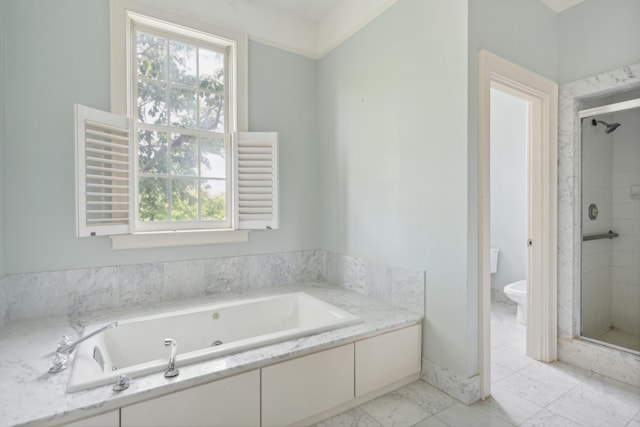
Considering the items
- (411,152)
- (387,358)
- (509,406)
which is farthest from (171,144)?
(509,406)

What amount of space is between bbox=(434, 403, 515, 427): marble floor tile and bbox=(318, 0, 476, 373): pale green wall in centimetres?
21

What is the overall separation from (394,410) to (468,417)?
0.40 m

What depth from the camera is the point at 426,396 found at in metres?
1.92

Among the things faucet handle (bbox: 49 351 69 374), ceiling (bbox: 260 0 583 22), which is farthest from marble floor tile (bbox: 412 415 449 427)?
ceiling (bbox: 260 0 583 22)

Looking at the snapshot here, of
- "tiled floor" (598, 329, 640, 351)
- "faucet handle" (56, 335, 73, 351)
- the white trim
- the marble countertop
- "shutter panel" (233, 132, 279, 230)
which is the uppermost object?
the white trim

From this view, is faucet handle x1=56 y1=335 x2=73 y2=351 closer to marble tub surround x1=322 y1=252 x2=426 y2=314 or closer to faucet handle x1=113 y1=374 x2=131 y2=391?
faucet handle x1=113 y1=374 x2=131 y2=391

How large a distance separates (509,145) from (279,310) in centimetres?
330

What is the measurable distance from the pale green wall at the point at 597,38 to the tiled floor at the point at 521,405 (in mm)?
2163

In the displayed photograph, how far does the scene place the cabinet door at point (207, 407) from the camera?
127cm

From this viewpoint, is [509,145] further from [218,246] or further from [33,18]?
[33,18]

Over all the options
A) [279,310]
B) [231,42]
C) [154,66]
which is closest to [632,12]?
[231,42]

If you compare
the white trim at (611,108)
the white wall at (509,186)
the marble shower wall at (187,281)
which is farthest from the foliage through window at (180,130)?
the white wall at (509,186)

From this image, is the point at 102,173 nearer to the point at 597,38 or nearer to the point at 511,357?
the point at 511,357

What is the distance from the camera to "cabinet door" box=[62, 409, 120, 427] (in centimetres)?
116
